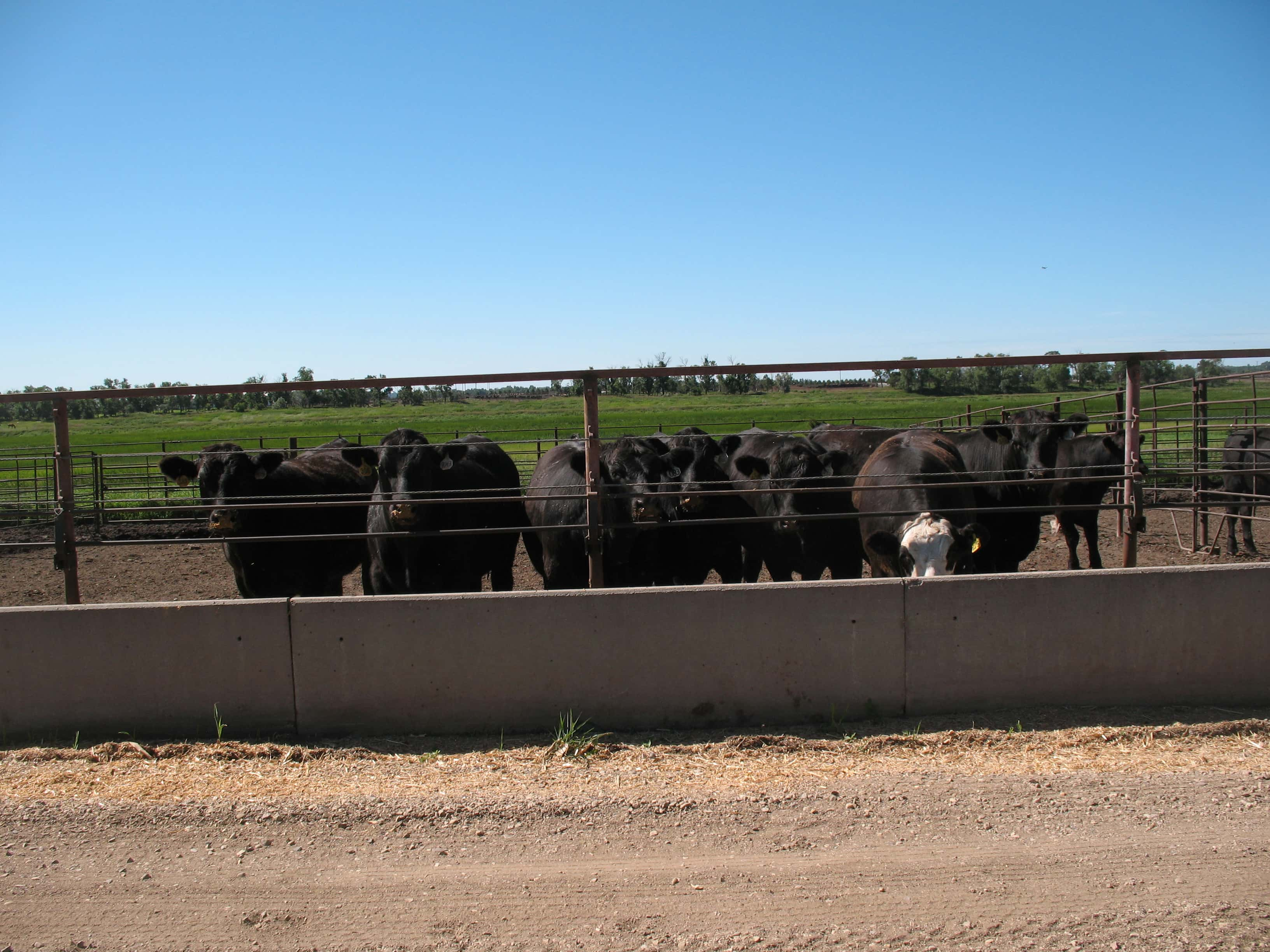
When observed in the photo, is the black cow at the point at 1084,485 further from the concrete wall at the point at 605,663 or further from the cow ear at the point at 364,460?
the cow ear at the point at 364,460

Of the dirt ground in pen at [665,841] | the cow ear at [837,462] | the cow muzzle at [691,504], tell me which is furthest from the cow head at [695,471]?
the dirt ground in pen at [665,841]

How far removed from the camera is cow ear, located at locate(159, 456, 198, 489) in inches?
275

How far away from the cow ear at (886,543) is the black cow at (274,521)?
3685 millimetres

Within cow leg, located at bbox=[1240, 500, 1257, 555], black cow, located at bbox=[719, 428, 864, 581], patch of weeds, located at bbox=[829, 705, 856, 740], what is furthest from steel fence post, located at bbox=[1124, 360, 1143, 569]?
cow leg, located at bbox=[1240, 500, 1257, 555]

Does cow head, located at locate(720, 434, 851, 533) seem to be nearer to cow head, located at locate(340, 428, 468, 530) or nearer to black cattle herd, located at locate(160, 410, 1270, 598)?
black cattle herd, located at locate(160, 410, 1270, 598)

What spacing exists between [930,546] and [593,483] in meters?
2.27

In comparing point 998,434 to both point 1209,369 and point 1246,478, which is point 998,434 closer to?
point 1246,478

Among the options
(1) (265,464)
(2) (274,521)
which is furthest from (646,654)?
(2) (274,521)

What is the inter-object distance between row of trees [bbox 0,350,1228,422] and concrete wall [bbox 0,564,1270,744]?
4.79 ft

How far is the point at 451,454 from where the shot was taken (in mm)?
7730

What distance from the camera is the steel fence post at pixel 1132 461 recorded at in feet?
18.8

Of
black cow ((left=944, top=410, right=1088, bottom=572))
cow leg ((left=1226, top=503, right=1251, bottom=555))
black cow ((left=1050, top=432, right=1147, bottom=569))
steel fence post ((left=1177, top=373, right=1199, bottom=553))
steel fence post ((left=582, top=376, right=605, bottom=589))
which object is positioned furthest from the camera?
cow leg ((left=1226, top=503, right=1251, bottom=555))

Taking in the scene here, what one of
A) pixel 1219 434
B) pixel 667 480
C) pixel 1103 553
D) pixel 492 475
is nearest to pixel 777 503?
pixel 667 480

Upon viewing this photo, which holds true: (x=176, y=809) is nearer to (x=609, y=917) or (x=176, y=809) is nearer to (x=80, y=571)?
(x=609, y=917)
